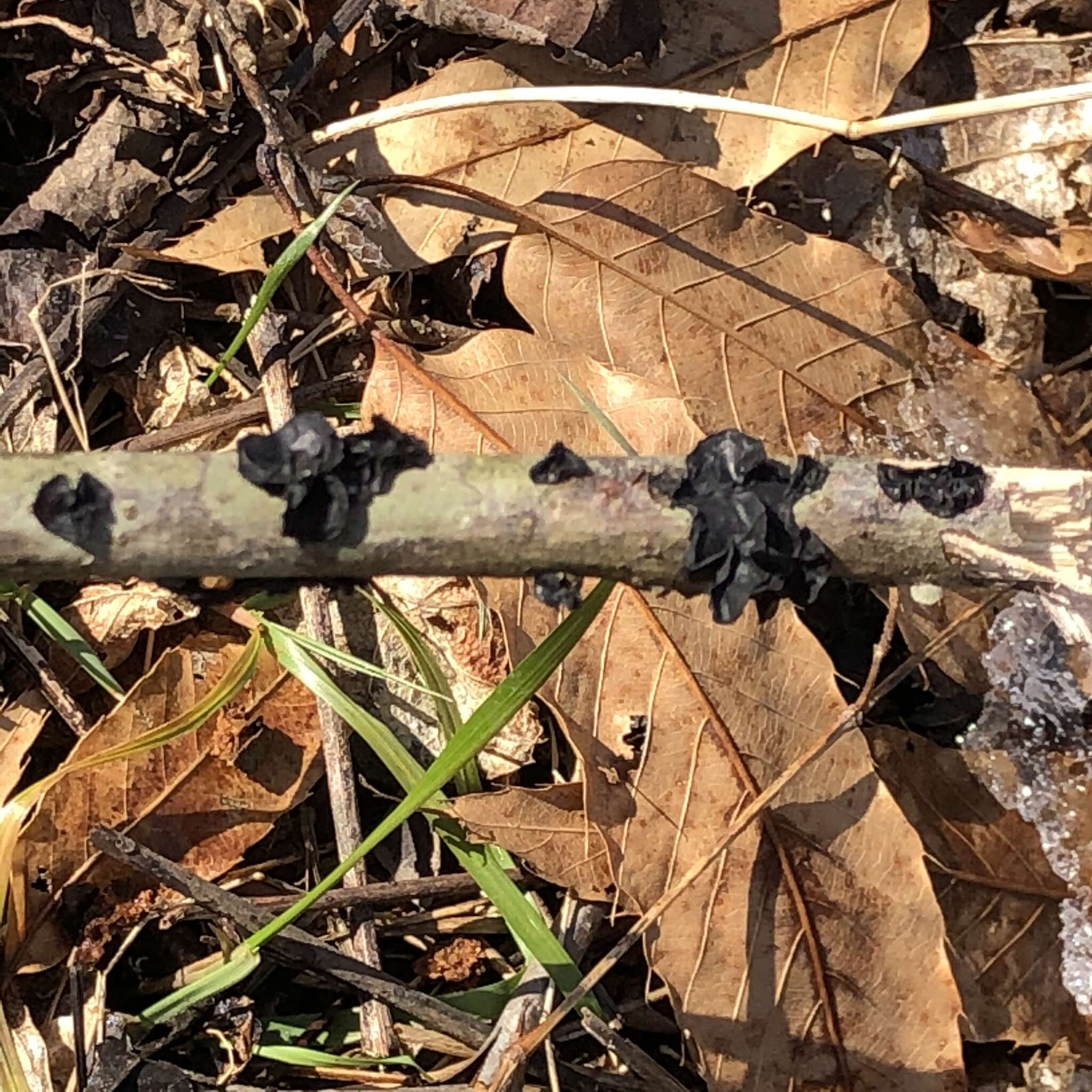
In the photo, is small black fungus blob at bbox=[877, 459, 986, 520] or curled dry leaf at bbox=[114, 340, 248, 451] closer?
small black fungus blob at bbox=[877, 459, 986, 520]

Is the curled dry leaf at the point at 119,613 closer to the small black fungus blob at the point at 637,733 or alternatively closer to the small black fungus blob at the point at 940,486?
the small black fungus blob at the point at 637,733

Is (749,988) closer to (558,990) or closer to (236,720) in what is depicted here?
(558,990)

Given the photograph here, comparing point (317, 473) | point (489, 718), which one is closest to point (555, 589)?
point (317, 473)

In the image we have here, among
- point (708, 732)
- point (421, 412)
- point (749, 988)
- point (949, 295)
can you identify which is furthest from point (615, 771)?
point (949, 295)

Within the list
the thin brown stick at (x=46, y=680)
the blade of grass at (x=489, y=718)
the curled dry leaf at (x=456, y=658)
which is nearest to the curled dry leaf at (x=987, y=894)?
the curled dry leaf at (x=456, y=658)

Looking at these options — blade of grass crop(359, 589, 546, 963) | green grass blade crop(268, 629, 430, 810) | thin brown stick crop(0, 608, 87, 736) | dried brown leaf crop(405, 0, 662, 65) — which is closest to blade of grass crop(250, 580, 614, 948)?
green grass blade crop(268, 629, 430, 810)

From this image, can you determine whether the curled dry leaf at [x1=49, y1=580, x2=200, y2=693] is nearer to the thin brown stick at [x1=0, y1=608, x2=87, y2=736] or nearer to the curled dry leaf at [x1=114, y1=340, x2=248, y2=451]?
the thin brown stick at [x1=0, y1=608, x2=87, y2=736]

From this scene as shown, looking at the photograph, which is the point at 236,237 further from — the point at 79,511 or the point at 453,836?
the point at 79,511
